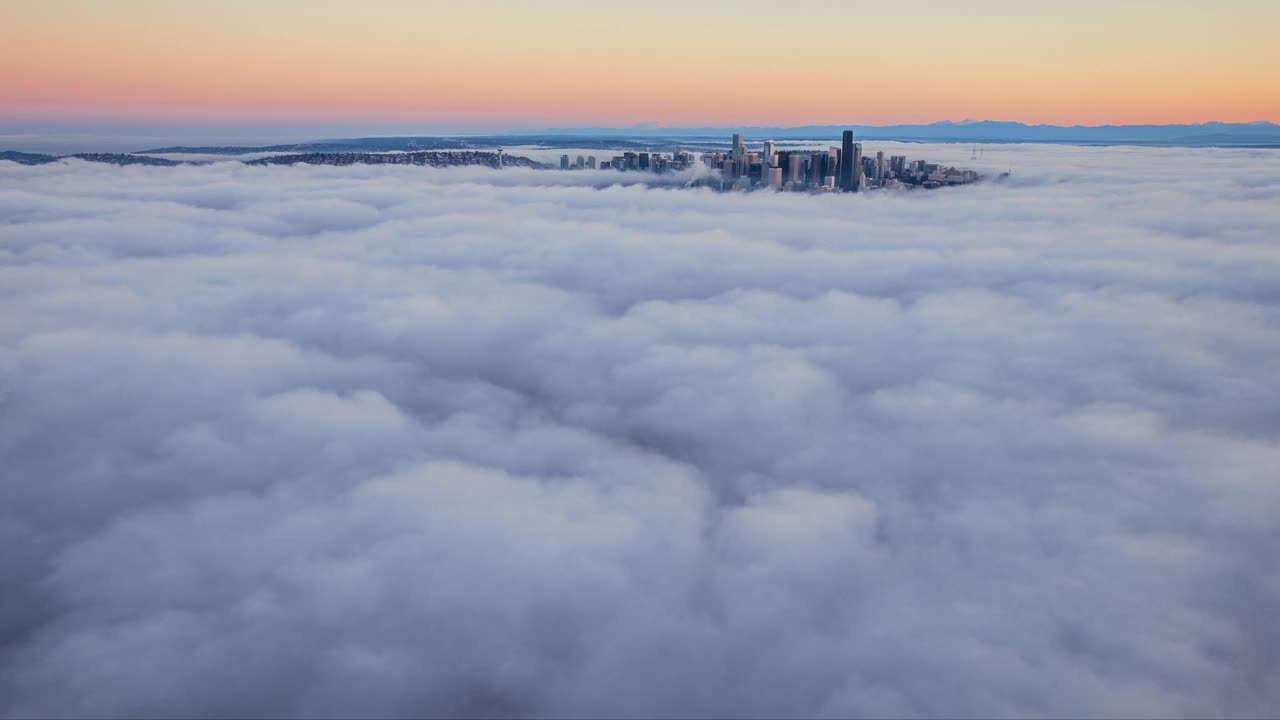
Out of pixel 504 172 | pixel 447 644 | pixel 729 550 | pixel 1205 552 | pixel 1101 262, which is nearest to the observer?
pixel 447 644

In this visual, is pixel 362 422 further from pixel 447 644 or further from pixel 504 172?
pixel 504 172

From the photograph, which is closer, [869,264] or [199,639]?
[199,639]

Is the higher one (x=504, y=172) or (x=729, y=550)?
(x=504, y=172)

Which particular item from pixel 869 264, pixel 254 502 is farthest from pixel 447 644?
pixel 869 264

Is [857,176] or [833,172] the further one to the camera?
[833,172]

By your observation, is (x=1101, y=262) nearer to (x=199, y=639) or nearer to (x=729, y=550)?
(x=729, y=550)

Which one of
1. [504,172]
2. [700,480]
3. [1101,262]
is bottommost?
[700,480]

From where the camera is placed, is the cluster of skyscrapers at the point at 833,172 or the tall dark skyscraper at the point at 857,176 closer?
the tall dark skyscraper at the point at 857,176

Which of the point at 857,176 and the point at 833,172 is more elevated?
the point at 833,172

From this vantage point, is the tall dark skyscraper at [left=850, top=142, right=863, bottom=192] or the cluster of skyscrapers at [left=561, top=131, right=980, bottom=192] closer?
the tall dark skyscraper at [left=850, top=142, right=863, bottom=192]

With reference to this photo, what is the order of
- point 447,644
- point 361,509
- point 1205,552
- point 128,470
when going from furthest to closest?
point 128,470 → point 361,509 → point 1205,552 → point 447,644
